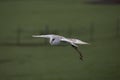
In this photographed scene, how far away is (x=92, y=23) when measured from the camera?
7.36 ft

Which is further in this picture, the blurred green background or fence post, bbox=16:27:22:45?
fence post, bbox=16:27:22:45

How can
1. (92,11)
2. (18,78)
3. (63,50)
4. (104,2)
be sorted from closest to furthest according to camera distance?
(18,78), (63,50), (92,11), (104,2)

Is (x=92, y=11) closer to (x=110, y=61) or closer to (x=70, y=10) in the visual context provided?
(x=70, y=10)

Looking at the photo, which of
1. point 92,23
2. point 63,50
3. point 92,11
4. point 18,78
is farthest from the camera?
point 92,11

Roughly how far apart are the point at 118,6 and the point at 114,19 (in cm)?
28

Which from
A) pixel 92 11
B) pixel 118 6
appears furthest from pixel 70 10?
pixel 118 6

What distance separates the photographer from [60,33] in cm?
202

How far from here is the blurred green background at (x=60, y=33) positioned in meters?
1.54

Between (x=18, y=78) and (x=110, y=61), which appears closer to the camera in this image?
(x=18, y=78)

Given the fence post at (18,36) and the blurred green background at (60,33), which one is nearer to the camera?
the blurred green background at (60,33)

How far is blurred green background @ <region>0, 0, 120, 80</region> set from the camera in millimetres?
1543

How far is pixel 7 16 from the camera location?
7.75 ft

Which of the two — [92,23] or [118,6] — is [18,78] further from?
[118,6]

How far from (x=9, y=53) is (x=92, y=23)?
589 millimetres
